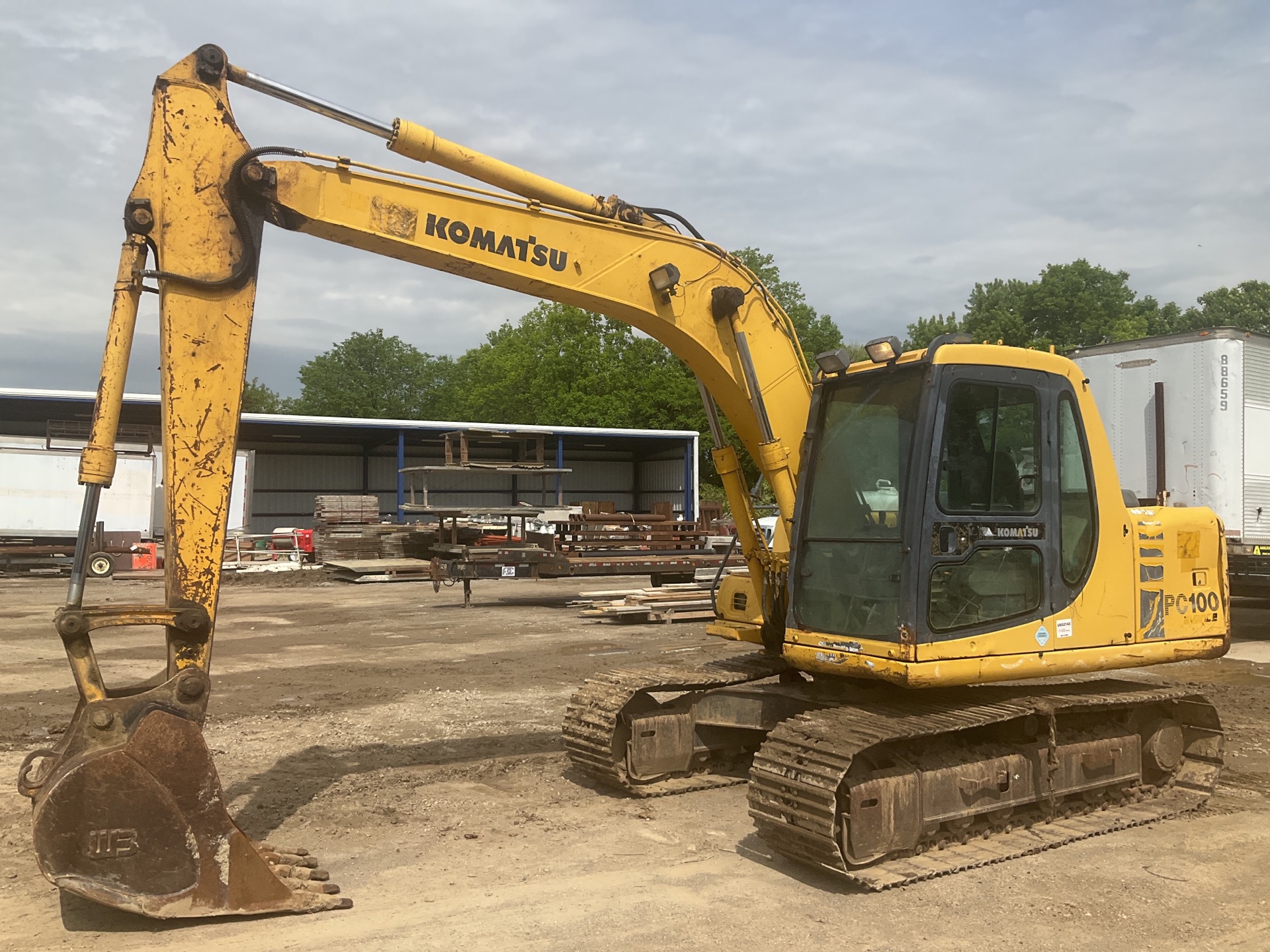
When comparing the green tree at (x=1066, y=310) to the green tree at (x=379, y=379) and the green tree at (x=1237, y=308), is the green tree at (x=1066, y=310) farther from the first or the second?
the green tree at (x=379, y=379)

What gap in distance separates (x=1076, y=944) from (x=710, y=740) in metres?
3.02

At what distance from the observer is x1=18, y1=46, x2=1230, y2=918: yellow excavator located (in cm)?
474

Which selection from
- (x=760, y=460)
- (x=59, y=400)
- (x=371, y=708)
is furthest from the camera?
(x=59, y=400)

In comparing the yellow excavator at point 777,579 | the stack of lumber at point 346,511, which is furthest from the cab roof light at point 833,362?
the stack of lumber at point 346,511

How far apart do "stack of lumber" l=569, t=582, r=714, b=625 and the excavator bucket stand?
1261 cm

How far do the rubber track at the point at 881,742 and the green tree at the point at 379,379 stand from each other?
84909 mm

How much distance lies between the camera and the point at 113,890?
4.46m

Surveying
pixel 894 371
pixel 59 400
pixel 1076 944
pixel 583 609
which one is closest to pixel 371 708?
pixel 894 371

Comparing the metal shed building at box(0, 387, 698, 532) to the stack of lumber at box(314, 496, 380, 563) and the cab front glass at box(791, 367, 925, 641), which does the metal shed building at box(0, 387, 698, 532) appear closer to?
the stack of lumber at box(314, 496, 380, 563)

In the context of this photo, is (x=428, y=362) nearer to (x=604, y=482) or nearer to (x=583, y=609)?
(x=604, y=482)

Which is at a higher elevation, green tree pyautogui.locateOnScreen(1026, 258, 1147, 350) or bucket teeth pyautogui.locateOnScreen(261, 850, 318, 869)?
green tree pyautogui.locateOnScreen(1026, 258, 1147, 350)

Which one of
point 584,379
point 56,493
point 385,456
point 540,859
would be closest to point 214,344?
point 540,859

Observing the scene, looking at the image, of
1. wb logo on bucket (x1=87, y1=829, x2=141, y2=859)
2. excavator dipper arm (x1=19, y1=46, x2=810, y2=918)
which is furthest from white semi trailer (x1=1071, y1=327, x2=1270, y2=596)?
wb logo on bucket (x1=87, y1=829, x2=141, y2=859)

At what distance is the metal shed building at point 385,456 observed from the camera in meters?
33.3
